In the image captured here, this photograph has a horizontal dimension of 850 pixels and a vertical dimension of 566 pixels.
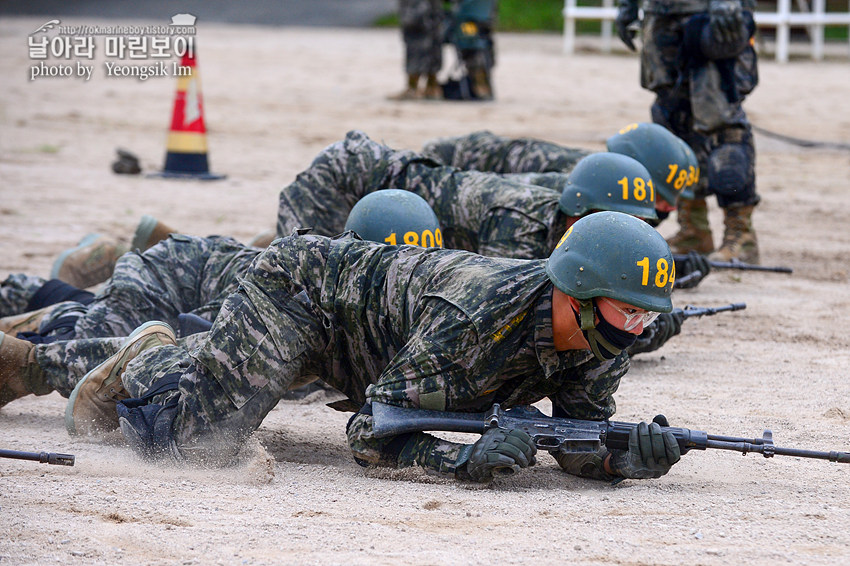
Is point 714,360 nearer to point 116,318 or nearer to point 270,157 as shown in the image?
point 116,318

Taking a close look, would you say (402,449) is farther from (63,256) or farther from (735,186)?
(735,186)

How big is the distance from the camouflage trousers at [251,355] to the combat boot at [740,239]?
402cm

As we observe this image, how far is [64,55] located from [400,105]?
5.70 metres

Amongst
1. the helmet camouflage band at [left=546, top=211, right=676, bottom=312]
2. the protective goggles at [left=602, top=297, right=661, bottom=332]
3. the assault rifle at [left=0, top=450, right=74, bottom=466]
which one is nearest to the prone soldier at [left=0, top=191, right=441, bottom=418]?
the assault rifle at [left=0, top=450, right=74, bottom=466]

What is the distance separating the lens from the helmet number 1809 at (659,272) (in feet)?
11.8

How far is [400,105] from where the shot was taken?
14086 millimetres

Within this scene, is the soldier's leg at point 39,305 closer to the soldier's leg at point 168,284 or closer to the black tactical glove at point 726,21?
the soldier's leg at point 168,284

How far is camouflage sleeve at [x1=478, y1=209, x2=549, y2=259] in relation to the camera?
532 centimetres

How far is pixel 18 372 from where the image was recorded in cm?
466

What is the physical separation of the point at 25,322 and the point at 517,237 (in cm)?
232

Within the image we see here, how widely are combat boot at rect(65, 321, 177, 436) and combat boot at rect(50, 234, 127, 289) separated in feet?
6.04

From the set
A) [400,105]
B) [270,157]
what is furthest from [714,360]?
[400,105]

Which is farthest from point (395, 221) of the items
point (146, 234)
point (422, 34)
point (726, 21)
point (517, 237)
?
point (422, 34)

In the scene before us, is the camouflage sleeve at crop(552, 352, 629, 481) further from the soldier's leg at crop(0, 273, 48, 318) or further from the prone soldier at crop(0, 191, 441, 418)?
the soldier's leg at crop(0, 273, 48, 318)
